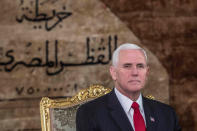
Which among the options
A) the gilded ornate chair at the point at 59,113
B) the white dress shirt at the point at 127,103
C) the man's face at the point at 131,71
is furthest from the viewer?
the gilded ornate chair at the point at 59,113

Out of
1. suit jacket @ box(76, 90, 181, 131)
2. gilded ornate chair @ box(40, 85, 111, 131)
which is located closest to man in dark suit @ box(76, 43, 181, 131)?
suit jacket @ box(76, 90, 181, 131)

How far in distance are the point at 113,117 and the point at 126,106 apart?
0.11m

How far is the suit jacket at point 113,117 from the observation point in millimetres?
1711

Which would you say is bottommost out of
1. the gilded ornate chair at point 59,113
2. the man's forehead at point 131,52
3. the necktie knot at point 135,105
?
the gilded ornate chair at point 59,113

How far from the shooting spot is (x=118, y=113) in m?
1.74

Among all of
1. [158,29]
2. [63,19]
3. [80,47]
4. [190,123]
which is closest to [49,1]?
[63,19]

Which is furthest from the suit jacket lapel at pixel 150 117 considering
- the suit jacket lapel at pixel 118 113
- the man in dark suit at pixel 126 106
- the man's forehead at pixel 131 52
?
the man's forehead at pixel 131 52

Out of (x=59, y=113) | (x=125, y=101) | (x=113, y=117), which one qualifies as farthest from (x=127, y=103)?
(x=59, y=113)

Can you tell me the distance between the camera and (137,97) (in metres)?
1.77

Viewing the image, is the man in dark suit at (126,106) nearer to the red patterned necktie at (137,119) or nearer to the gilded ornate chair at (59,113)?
the red patterned necktie at (137,119)

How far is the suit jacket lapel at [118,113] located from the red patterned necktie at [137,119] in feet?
0.14

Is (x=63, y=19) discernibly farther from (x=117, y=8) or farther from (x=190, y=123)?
(x=190, y=123)

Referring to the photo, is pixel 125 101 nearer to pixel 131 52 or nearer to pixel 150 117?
pixel 150 117

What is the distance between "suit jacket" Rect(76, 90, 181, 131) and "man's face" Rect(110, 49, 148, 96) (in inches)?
5.7
